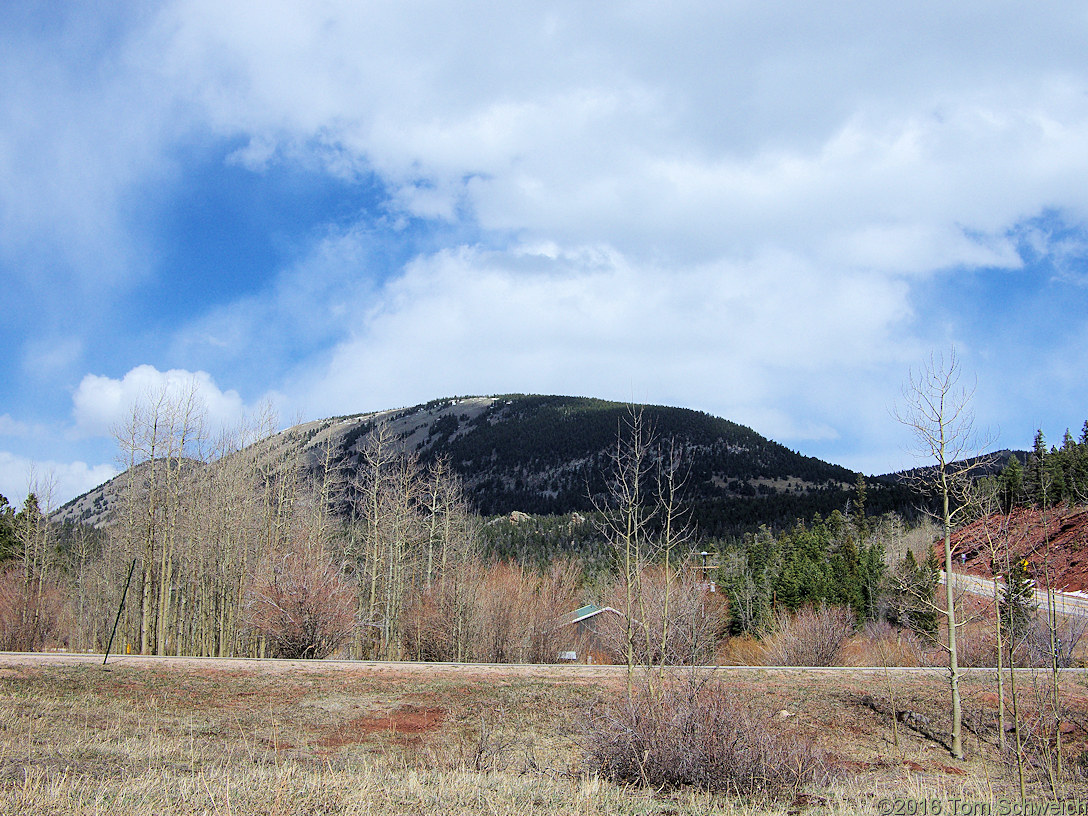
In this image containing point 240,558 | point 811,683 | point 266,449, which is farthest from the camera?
point 266,449

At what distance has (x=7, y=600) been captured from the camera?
4688 cm

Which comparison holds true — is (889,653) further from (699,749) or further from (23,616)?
(23,616)

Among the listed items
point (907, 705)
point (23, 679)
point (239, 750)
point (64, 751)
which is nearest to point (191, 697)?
point (23, 679)

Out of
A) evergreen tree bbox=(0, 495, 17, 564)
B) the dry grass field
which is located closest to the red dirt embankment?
the dry grass field

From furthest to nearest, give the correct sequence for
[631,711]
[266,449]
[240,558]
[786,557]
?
[786,557] → [266,449] → [240,558] → [631,711]

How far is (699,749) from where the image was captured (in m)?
11.2

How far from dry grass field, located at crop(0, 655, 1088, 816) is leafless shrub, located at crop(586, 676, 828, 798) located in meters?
0.34

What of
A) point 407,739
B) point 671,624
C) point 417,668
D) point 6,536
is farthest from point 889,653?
point 6,536

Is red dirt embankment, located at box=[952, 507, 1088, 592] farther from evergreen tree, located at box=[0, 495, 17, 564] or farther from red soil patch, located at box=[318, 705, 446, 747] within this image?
evergreen tree, located at box=[0, 495, 17, 564]

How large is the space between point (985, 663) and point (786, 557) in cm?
5361

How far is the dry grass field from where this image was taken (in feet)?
30.7

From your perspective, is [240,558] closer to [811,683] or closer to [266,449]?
[266,449]

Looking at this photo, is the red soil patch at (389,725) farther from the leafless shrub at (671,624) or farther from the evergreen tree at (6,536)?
the evergreen tree at (6,536)

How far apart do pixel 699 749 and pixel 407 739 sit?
1045cm
